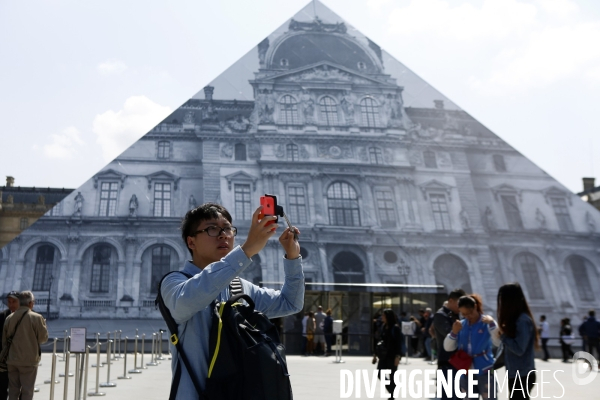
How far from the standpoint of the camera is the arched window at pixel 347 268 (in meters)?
19.1

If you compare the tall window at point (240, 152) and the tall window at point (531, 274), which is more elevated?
the tall window at point (240, 152)

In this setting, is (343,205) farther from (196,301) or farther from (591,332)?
(196,301)

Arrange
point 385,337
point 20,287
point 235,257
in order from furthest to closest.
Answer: point 20,287 → point 385,337 → point 235,257

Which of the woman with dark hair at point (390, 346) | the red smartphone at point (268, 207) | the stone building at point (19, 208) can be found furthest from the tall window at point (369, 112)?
the stone building at point (19, 208)

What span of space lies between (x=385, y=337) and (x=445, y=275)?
46.1 feet

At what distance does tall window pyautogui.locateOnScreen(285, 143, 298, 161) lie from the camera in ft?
69.7

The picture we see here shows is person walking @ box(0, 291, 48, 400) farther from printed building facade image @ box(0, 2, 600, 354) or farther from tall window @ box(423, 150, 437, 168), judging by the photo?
tall window @ box(423, 150, 437, 168)

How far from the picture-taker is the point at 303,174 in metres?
21.0

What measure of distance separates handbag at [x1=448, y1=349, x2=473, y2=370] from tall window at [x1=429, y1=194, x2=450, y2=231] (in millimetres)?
16695

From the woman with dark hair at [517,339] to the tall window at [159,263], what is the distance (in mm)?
16317

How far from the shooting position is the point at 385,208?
2078 cm

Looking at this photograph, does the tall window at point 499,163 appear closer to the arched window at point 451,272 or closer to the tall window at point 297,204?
the arched window at point 451,272

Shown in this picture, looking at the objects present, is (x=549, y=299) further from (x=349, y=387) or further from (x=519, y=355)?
(x=519, y=355)

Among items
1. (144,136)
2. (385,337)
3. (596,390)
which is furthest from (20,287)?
(596,390)
